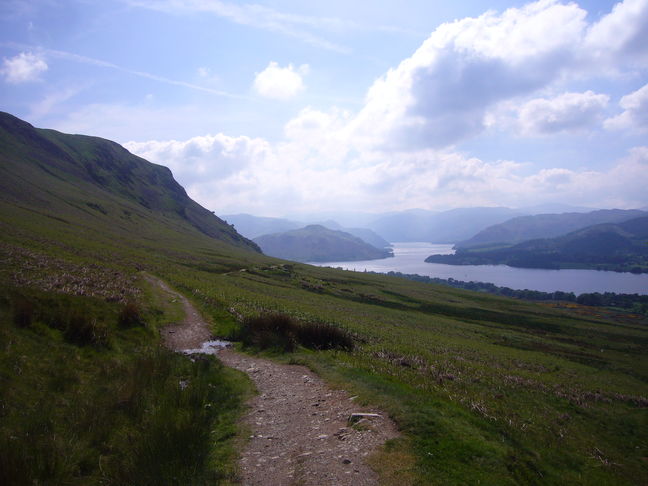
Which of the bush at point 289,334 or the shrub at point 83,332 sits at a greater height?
the shrub at point 83,332

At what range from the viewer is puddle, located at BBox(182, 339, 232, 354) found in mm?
17325

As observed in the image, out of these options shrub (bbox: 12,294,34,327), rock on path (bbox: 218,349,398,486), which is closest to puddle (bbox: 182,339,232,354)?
rock on path (bbox: 218,349,398,486)

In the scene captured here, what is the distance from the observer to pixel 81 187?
414 ft

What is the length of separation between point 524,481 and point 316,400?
589 centimetres

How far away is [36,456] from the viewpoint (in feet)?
21.6

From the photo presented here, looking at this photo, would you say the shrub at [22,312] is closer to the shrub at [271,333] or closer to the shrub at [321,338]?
the shrub at [271,333]

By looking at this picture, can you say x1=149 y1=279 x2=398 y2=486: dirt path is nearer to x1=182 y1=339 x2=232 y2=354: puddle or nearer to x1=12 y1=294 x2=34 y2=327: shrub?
x1=182 y1=339 x2=232 y2=354: puddle

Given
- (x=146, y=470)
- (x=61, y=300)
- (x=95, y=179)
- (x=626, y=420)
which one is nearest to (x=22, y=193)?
(x=95, y=179)

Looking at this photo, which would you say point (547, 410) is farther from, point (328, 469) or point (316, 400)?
point (328, 469)

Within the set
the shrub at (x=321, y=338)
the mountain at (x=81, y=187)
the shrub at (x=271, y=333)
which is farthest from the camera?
the mountain at (x=81, y=187)

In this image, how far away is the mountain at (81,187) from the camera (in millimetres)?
85550

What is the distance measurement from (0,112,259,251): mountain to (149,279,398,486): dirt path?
241 feet

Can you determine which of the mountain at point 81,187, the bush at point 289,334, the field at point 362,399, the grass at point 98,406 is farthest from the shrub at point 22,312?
the mountain at point 81,187

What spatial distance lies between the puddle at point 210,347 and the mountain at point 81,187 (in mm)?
65498
